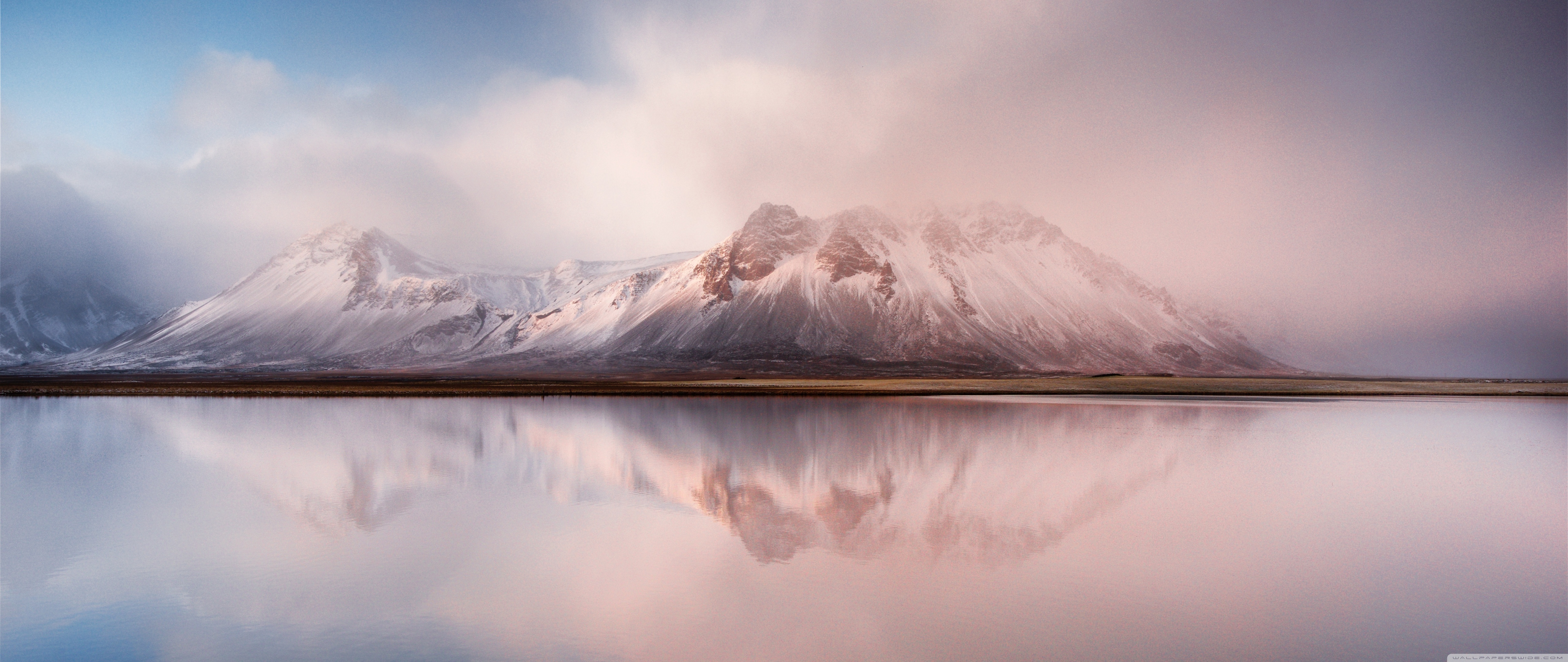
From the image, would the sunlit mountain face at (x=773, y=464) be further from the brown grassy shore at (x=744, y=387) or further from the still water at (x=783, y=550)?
the brown grassy shore at (x=744, y=387)

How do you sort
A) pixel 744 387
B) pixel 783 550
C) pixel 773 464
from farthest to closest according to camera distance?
pixel 744 387, pixel 773 464, pixel 783 550

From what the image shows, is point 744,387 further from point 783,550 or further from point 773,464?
point 783,550

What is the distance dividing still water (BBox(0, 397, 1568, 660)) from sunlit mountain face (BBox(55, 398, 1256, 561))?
20cm

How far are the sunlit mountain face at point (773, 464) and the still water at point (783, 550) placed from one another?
0.20m

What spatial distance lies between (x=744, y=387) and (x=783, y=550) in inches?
3800

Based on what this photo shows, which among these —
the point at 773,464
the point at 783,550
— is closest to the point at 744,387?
the point at 773,464

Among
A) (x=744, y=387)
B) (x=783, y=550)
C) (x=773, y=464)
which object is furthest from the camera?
(x=744, y=387)

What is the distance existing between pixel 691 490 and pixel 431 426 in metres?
30.9

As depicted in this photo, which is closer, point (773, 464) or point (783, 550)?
point (783, 550)

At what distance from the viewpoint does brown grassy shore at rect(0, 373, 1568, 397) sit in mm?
97562

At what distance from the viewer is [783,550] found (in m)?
18.0

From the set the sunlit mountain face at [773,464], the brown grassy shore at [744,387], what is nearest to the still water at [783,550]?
the sunlit mountain face at [773,464]

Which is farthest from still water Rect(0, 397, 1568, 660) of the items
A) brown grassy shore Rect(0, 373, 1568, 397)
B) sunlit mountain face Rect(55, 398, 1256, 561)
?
brown grassy shore Rect(0, 373, 1568, 397)

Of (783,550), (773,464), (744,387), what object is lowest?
(783,550)
